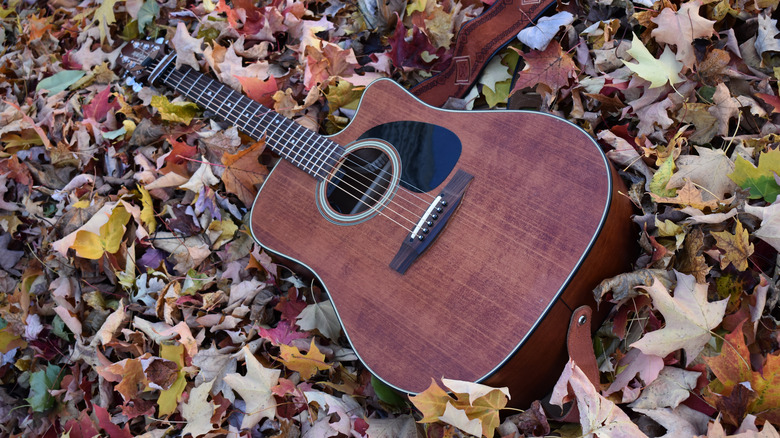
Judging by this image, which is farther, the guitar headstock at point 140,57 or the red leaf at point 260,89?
the guitar headstock at point 140,57

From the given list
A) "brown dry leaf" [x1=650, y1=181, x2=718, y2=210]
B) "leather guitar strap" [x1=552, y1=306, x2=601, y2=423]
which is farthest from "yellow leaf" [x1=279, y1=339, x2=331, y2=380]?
"brown dry leaf" [x1=650, y1=181, x2=718, y2=210]

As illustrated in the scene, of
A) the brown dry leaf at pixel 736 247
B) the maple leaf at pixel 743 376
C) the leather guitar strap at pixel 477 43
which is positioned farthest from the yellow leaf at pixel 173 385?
the brown dry leaf at pixel 736 247

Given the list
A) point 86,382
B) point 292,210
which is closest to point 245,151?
point 292,210

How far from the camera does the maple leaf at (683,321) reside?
1229 millimetres

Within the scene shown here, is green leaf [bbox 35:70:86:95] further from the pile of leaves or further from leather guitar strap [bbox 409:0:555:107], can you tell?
leather guitar strap [bbox 409:0:555:107]

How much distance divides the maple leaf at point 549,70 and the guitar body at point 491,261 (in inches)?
11.8

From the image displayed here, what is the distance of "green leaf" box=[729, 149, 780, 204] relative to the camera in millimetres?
1323

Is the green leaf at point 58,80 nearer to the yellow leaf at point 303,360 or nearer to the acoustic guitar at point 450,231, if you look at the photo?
the acoustic guitar at point 450,231

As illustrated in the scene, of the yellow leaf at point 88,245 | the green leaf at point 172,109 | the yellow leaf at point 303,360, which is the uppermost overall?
the green leaf at point 172,109

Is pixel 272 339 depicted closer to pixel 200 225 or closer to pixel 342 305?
pixel 342 305

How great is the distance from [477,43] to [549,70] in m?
0.30

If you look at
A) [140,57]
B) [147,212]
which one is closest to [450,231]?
[147,212]

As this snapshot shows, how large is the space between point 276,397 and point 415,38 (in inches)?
53.5

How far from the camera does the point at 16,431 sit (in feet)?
6.39
